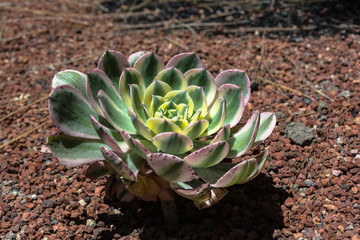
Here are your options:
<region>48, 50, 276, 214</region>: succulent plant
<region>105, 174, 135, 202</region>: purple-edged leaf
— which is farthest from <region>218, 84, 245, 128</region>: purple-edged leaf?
<region>105, 174, 135, 202</region>: purple-edged leaf

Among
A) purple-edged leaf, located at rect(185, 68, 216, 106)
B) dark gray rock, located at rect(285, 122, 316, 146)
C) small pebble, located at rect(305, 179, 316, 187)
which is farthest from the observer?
dark gray rock, located at rect(285, 122, 316, 146)

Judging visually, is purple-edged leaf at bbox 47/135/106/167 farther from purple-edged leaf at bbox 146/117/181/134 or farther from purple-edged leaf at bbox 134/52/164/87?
purple-edged leaf at bbox 134/52/164/87

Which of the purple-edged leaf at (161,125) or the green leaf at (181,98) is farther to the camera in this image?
the green leaf at (181,98)

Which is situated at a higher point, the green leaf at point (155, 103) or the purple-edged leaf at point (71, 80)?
the purple-edged leaf at point (71, 80)

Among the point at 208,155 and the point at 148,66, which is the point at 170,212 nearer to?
the point at 208,155

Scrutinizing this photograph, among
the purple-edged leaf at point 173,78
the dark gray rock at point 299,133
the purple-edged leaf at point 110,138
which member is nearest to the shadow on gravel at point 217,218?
the dark gray rock at point 299,133

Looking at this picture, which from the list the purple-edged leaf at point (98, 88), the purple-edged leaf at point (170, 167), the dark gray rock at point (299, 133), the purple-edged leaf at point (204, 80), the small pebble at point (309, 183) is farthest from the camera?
the dark gray rock at point (299, 133)

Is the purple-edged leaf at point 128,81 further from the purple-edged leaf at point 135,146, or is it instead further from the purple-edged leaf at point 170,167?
the purple-edged leaf at point 170,167
